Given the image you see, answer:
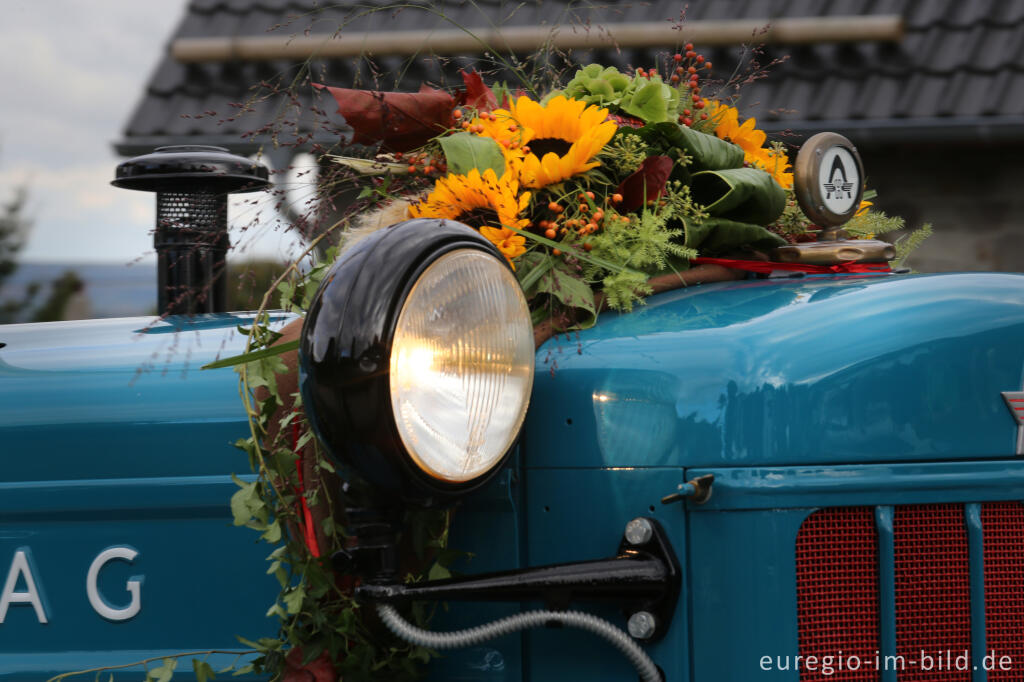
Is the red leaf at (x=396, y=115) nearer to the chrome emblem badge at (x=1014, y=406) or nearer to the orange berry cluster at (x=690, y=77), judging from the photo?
the orange berry cluster at (x=690, y=77)

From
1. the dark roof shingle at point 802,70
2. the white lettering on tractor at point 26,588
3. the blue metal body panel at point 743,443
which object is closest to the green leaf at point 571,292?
the blue metal body panel at point 743,443

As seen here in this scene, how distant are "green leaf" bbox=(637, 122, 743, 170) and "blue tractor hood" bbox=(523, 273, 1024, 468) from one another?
1.23ft

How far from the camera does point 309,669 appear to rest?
139 cm

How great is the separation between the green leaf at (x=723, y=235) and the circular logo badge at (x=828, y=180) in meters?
0.08

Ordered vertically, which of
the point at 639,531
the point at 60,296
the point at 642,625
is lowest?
the point at 642,625

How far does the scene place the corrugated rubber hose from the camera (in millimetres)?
1246

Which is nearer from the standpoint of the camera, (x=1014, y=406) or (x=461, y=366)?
(x=461, y=366)

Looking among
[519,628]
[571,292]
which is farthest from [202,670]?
[571,292]

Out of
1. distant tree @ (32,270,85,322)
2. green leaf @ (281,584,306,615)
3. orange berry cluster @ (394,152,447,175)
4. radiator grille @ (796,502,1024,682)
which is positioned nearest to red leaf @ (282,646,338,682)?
green leaf @ (281,584,306,615)

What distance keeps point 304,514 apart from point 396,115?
23.6 inches

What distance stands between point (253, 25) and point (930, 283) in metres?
5.92

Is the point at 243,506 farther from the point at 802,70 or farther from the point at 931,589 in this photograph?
the point at 802,70

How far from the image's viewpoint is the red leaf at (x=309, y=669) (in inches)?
54.3

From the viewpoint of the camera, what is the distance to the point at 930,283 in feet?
4.66
